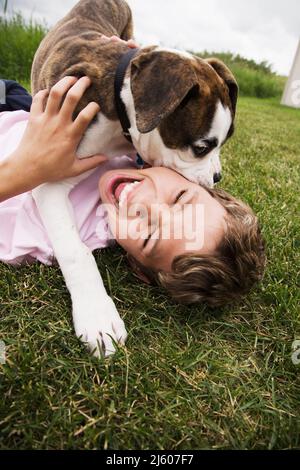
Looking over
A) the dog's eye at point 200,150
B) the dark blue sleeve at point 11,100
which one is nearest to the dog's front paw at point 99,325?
the dog's eye at point 200,150

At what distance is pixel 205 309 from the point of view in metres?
2.15

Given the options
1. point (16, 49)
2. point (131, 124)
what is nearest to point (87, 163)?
point (131, 124)

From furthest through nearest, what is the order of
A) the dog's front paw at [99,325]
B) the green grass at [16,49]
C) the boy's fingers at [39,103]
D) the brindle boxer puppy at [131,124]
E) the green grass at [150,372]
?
1. the green grass at [16,49]
2. the boy's fingers at [39,103]
3. the brindle boxer puppy at [131,124]
4. the dog's front paw at [99,325]
5. the green grass at [150,372]

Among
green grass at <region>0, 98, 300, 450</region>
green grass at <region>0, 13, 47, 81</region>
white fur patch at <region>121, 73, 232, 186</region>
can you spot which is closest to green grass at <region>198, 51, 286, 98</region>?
green grass at <region>0, 13, 47, 81</region>

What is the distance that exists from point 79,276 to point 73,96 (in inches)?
36.4

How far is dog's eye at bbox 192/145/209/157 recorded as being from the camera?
2.21 meters

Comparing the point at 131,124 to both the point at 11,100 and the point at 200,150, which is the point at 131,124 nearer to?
the point at 200,150

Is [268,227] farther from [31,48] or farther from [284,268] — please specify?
[31,48]

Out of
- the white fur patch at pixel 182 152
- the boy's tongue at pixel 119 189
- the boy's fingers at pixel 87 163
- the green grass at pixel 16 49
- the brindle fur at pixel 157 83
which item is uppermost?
the brindle fur at pixel 157 83

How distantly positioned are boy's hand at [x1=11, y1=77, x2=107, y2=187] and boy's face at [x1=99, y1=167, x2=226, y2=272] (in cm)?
33

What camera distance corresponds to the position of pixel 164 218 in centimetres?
204

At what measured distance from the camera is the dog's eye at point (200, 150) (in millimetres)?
2207

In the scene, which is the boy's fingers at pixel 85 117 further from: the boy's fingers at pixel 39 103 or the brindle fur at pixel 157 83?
the boy's fingers at pixel 39 103

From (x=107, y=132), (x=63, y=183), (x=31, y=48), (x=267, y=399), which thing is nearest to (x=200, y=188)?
(x=107, y=132)
